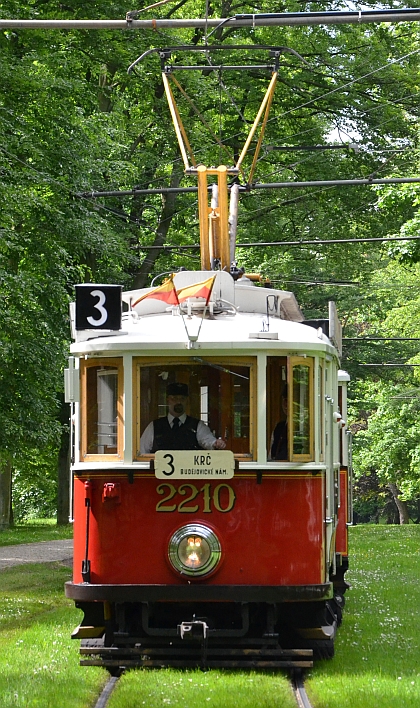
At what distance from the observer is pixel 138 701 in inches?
334

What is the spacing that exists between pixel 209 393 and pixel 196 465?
63 centimetres

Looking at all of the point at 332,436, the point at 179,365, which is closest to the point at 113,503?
the point at 179,365

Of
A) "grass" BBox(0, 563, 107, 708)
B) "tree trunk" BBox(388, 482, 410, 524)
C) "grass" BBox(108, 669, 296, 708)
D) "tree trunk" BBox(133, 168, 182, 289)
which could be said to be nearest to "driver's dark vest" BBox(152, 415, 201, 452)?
"grass" BBox(108, 669, 296, 708)

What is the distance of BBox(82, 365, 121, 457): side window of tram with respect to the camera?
32.7ft

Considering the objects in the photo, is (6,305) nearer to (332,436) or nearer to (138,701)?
(332,436)

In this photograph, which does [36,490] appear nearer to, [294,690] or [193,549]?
[193,549]

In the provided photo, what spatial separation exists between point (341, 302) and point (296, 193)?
6586 millimetres

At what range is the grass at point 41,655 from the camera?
868 centimetres

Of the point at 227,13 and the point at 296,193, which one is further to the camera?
the point at 296,193

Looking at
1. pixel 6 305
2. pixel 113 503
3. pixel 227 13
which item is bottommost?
pixel 113 503

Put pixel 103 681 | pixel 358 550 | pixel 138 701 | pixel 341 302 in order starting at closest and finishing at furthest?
pixel 138 701, pixel 103 681, pixel 358 550, pixel 341 302

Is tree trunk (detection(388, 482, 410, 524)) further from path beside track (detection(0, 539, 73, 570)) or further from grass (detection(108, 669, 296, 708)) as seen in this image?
grass (detection(108, 669, 296, 708))

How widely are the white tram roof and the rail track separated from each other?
2.62m

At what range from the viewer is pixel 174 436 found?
32.4 ft
